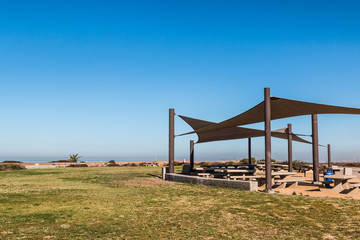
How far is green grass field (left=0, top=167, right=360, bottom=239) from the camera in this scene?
4.21 meters

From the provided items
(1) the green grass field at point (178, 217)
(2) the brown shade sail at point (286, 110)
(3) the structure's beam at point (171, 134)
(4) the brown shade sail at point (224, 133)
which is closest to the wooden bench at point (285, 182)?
(2) the brown shade sail at point (286, 110)

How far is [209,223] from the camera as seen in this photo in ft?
15.8

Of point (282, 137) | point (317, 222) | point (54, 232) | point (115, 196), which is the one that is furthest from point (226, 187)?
point (282, 137)

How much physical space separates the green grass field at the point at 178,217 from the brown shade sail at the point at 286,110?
9.55ft

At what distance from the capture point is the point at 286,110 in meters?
10.0

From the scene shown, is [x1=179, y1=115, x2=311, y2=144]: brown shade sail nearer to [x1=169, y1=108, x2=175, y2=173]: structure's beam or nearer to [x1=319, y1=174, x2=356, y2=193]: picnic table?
[x1=169, y1=108, x2=175, y2=173]: structure's beam

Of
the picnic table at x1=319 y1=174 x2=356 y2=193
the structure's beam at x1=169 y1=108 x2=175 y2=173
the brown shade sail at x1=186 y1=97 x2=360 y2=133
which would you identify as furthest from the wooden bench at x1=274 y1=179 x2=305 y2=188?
the structure's beam at x1=169 y1=108 x2=175 y2=173

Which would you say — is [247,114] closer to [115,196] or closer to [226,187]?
[226,187]

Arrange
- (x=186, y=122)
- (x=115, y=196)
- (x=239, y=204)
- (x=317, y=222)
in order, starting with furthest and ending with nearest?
(x=186, y=122)
(x=115, y=196)
(x=239, y=204)
(x=317, y=222)

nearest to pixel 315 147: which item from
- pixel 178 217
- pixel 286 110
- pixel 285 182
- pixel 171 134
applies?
pixel 285 182

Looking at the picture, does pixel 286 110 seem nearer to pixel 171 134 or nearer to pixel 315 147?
pixel 315 147

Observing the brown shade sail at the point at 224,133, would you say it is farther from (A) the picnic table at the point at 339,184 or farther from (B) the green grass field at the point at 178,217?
(B) the green grass field at the point at 178,217

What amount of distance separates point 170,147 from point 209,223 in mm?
8900

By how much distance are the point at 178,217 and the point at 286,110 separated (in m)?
6.46
